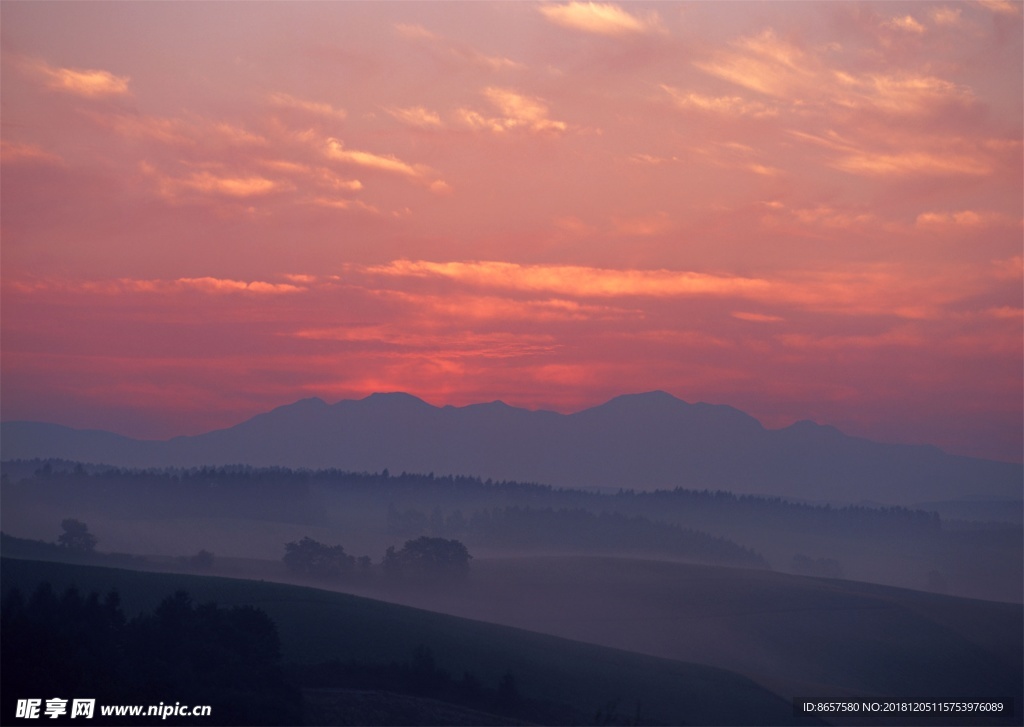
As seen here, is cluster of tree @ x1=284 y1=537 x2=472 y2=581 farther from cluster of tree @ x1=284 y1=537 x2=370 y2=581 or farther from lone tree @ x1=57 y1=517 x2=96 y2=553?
lone tree @ x1=57 y1=517 x2=96 y2=553

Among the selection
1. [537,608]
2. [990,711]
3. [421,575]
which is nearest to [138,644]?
[990,711]

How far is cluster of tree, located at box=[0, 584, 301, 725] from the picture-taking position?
4259cm

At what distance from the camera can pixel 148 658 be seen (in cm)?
5281

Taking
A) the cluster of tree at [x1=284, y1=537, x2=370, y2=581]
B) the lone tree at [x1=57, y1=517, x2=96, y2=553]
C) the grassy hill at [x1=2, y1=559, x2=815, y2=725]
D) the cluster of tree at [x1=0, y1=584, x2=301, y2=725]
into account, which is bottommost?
the cluster of tree at [x1=284, y1=537, x2=370, y2=581]

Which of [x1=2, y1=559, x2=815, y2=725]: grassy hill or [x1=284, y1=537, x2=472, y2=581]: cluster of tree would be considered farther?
[x1=284, y1=537, x2=472, y2=581]: cluster of tree

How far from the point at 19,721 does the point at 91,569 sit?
63.6m

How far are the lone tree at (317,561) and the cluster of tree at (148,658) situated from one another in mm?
93819

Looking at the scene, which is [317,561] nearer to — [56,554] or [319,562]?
[319,562]

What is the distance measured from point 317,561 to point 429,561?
1732cm

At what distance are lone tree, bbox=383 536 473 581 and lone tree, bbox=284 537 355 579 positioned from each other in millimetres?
6714

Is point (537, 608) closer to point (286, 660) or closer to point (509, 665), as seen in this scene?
point (509, 665)

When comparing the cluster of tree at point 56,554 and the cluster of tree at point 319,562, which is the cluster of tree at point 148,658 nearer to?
the cluster of tree at point 56,554

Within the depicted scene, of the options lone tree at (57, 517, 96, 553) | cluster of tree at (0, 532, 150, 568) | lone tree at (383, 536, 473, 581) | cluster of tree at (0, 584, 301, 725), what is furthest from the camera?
lone tree at (57, 517, 96, 553)

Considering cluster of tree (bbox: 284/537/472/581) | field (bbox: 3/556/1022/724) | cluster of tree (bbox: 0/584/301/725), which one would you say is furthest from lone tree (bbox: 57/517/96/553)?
cluster of tree (bbox: 0/584/301/725)
